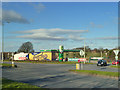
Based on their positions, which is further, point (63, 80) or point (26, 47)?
point (26, 47)

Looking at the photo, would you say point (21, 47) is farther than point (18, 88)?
Yes

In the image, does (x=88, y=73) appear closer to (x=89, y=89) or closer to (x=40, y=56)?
(x=89, y=89)

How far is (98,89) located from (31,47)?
10502 centimetres

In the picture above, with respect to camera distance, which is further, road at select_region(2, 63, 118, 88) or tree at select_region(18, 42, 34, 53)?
tree at select_region(18, 42, 34, 53)

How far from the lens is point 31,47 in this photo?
112m

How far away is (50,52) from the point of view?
222ft

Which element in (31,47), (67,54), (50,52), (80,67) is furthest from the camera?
(31,47)

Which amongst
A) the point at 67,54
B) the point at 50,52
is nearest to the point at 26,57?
the point at 50,52

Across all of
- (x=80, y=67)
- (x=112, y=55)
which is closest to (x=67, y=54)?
(x=112, y=55)

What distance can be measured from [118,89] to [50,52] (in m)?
58.3

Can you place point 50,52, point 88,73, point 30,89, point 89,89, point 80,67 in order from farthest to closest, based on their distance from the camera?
point 50,52, point 80,67, point 88,73, point 89,89, point 30,89

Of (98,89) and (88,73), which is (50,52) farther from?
(98,89)

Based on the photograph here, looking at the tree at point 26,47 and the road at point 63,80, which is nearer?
the road at point 63,80

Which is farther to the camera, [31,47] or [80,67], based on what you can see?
[31,47]
